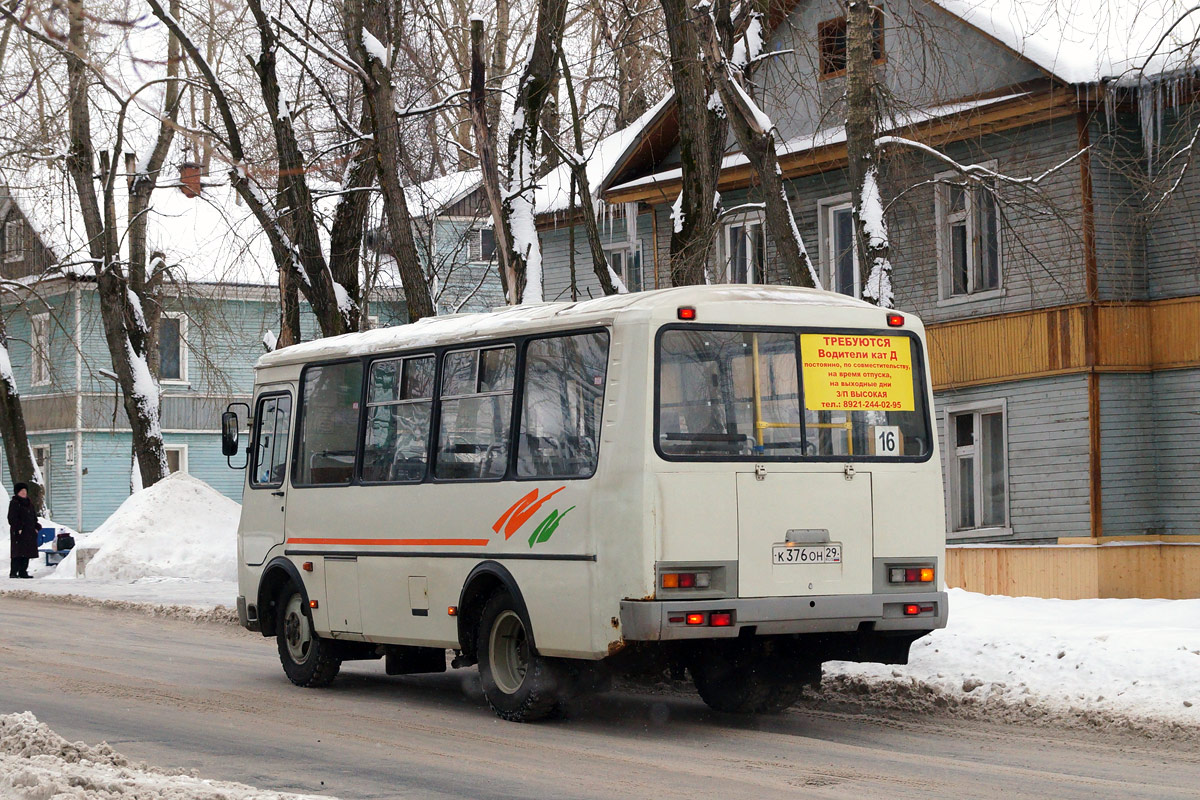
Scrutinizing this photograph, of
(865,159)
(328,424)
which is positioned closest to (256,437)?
(328,424)

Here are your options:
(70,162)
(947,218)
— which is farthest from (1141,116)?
(70,162)

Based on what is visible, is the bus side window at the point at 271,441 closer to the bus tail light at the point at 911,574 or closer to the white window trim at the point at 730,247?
the bus tail light at the point at 911,574

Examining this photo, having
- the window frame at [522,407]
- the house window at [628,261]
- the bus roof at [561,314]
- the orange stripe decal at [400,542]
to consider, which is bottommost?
the orange stripe decal at [400,542]

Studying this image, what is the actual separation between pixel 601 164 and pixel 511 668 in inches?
707

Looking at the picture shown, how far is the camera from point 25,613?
22438mm

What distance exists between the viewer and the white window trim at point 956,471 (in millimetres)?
23344

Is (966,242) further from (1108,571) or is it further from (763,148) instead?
(763,148)

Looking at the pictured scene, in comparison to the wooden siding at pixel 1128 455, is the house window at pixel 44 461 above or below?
above

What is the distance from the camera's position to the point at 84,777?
8.11 m

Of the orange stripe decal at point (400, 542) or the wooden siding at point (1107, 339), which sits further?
the wooden siding at point (1107, 339)

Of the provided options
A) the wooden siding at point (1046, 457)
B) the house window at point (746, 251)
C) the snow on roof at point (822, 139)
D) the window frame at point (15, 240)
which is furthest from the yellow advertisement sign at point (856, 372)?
the window frame at point (15, 240)

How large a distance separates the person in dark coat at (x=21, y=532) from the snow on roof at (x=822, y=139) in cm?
1161

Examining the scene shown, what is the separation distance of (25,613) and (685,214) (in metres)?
10.4

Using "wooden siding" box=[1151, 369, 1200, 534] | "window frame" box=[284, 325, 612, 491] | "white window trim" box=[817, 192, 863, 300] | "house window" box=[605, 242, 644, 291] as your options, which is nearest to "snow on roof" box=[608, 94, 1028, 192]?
"white window trim" box=[817, 192, 863, 300]
